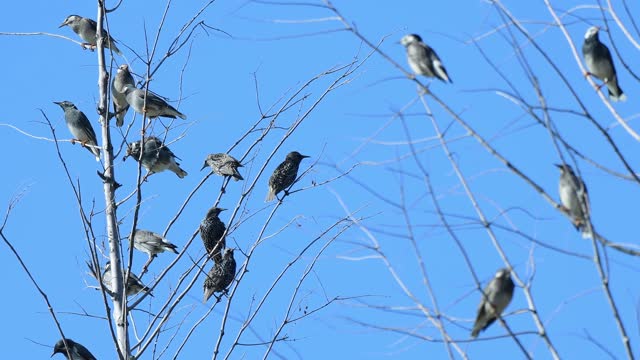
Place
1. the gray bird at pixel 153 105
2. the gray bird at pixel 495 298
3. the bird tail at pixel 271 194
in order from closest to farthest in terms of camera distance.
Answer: the gray bird at pixel 495 298, the gray bird at pixel 153 105, the bird tail at pixel 271 194

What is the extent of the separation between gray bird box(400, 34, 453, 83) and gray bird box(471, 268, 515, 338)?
2.10 metres

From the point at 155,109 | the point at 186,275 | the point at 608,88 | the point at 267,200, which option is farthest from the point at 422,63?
the point at 267,200

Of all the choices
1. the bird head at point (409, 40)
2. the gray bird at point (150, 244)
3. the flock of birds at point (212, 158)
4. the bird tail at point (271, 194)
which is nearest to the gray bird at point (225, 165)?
the flock of birds at point (212, 158)

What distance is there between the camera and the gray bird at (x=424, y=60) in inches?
276

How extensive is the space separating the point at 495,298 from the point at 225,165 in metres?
6.84

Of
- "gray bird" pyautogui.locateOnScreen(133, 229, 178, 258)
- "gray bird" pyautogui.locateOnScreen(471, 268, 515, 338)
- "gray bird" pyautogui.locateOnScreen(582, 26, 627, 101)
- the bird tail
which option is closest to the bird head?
"gray bird" pyautogui.locateOnScreen(582, 26, 627, 101)

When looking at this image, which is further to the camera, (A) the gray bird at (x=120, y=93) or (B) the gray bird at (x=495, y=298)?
(A) the gray bird at (x=120, y=93)

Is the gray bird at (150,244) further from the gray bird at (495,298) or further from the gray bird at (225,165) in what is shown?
the gray bird at (495,298)

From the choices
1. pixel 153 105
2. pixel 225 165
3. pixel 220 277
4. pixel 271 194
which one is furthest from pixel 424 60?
pixel 271 194

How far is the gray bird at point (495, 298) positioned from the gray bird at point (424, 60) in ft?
6.88

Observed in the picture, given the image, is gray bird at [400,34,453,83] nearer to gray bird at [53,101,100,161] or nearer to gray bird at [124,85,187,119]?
gray bird at [124,85,187,119]

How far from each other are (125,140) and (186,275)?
123 centimetres

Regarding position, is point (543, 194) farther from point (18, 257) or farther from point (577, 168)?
point (18, 257)

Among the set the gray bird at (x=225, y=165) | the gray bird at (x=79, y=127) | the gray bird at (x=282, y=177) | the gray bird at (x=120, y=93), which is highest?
the gray bird at (x=120, y=93)
